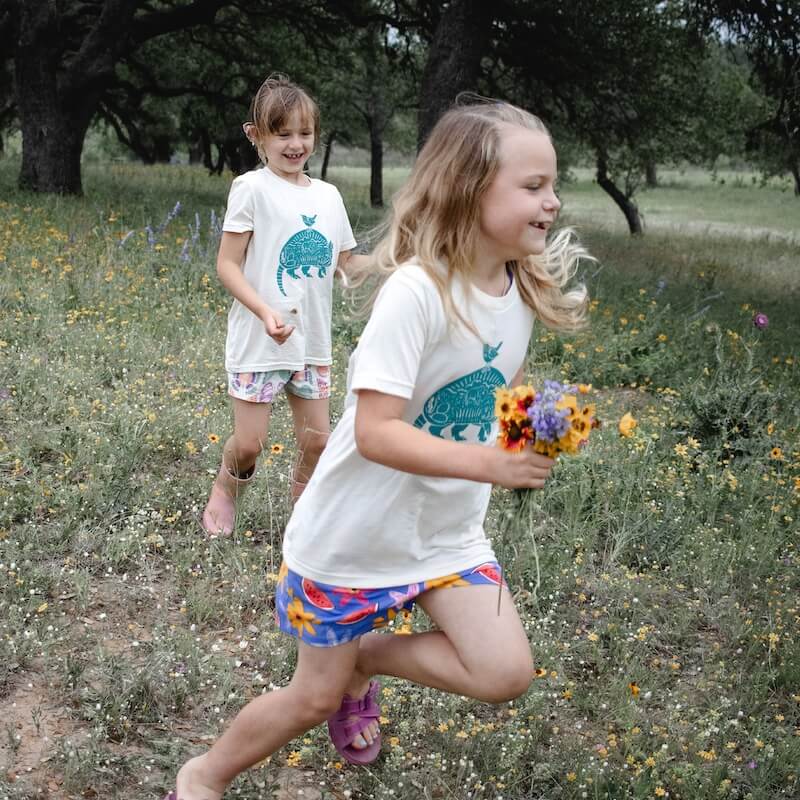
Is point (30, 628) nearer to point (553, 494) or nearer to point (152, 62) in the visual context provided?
point (553, 494)

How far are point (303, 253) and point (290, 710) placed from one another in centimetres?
206

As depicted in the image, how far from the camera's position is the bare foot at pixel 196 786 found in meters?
2.62

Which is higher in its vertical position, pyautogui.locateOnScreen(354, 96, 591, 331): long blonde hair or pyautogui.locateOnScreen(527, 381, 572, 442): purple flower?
pyautogui.locateOnScreen(354, 96, 591, 331): long blonde hair

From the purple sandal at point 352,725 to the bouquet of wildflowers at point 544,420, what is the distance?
46.9 inches

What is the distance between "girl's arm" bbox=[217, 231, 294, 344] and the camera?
349 cm

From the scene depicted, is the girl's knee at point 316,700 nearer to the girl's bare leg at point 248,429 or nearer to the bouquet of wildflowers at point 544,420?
the bouquet of wildflowers at point 544,420

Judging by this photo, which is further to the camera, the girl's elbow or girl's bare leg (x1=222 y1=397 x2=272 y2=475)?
girl's bare leg (x1=222 y1=397 x2=272 y2=475)

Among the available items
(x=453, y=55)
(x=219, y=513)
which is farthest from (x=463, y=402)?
(x=453, y=55)

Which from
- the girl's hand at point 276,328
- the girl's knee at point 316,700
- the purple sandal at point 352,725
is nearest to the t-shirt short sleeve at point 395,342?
the girl's knee at point 316,700

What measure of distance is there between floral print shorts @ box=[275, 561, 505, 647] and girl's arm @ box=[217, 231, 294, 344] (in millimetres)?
1240

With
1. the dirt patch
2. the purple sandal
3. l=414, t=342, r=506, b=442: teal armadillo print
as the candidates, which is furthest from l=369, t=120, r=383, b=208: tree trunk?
l=414, t=342, r=506, b=442: teal armadillo print

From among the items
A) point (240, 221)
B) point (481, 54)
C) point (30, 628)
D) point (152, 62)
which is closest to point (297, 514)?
point (30, 628)

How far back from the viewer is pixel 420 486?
2.34m

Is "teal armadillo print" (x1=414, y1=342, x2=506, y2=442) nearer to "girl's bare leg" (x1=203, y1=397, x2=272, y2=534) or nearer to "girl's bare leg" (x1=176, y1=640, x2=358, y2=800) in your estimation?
"girl's bare leg" (x1=176, y1=640, x2=358, y2=800)
